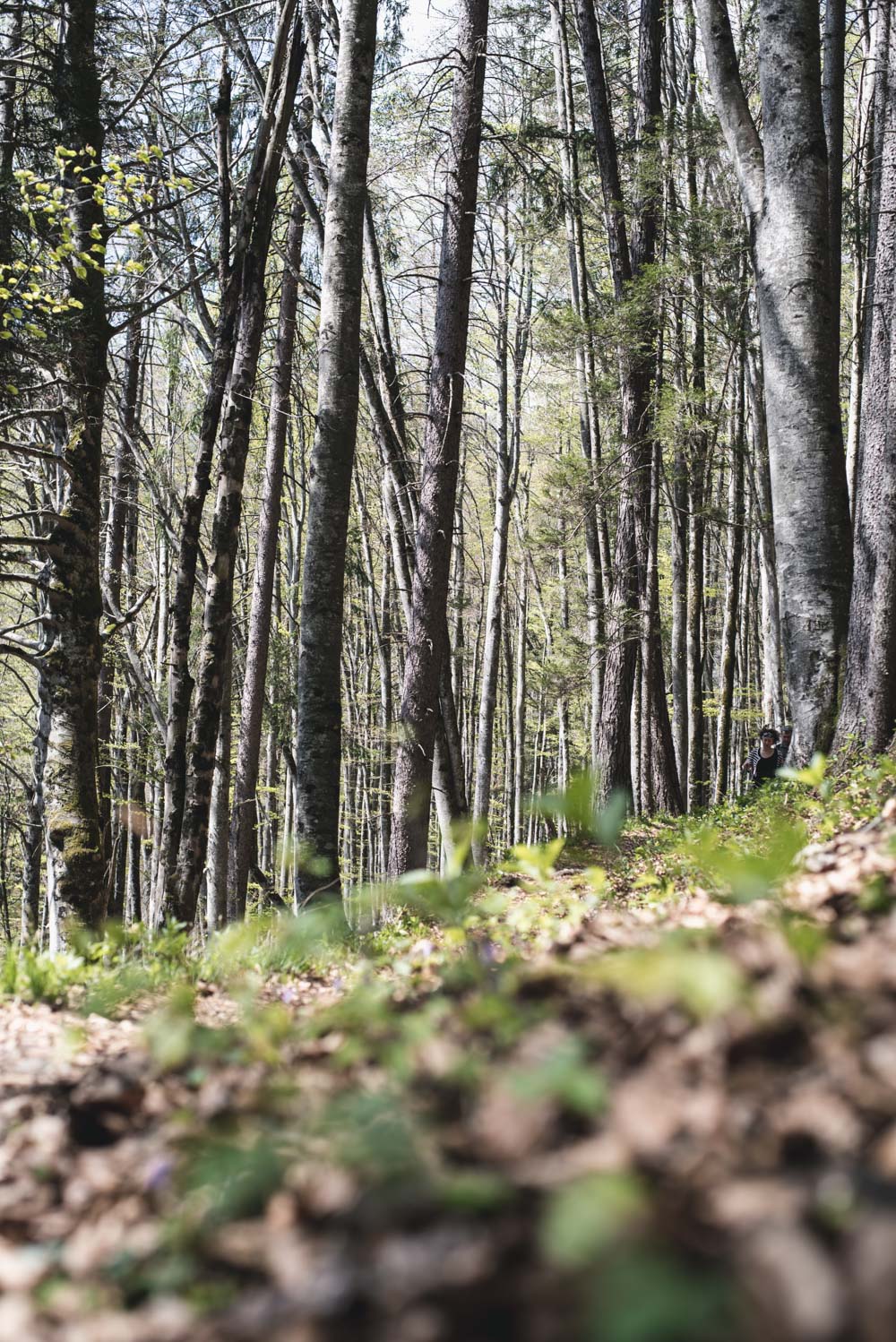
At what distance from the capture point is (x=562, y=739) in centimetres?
2542

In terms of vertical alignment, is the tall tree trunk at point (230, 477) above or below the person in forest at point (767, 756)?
above

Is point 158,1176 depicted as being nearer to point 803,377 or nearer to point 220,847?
point 803,377

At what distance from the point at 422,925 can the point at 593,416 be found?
1006 centimetres

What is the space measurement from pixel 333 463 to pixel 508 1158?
623 centimetres

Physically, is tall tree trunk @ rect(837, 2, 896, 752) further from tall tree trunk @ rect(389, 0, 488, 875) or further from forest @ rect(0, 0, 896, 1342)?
tall tree trunk @ rect(389, 0, 488, 875)

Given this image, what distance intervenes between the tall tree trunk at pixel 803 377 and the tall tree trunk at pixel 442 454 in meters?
3.21

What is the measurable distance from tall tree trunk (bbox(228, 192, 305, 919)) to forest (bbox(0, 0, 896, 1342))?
0.31ft

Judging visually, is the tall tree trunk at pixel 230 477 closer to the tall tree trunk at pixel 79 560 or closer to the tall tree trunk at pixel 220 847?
Answer: the tall tree trunk at pixel 79 560

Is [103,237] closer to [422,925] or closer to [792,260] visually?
[792,260]

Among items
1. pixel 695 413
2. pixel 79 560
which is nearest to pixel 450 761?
pixel 79 560

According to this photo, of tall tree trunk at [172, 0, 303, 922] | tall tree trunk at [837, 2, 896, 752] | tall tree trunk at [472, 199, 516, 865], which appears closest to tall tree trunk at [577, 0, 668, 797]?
tall tree trunk at [472, 199, 516, 865]

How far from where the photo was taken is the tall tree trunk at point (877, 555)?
600 centimetres

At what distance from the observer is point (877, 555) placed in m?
6.11

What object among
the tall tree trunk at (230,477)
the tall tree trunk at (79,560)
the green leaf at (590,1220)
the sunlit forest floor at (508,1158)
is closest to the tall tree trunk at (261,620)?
the tall tree trunk at (79,560)
